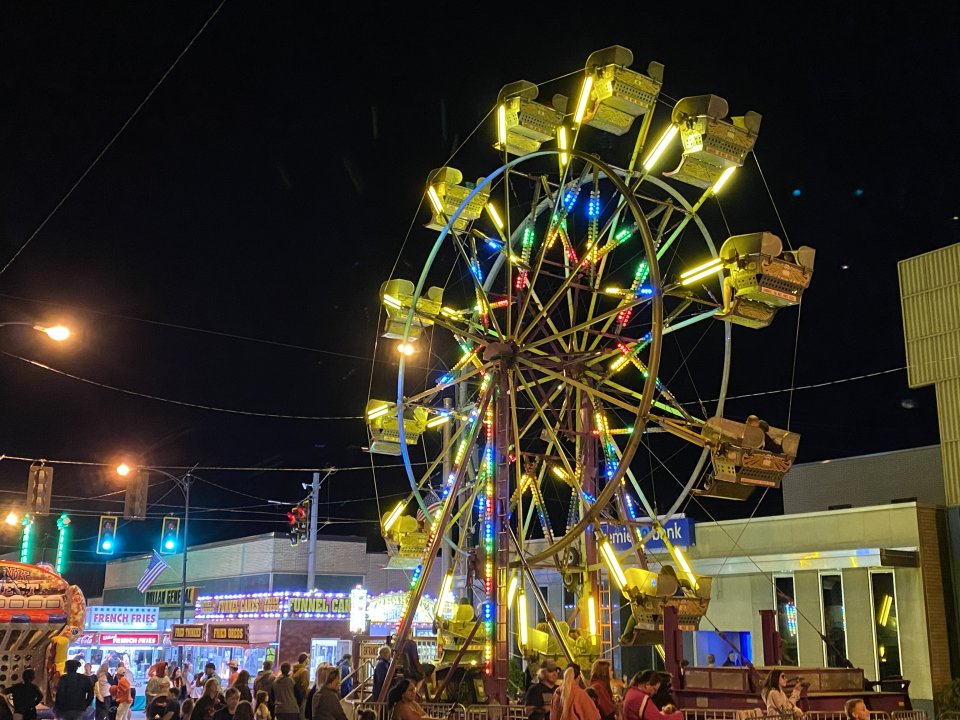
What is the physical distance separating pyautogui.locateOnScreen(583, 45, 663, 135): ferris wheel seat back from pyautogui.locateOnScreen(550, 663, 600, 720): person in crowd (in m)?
11.6

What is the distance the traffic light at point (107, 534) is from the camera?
28.5 metres

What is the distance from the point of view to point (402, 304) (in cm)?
2048

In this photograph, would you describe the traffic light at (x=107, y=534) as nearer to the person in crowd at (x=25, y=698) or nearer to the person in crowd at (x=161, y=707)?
the person in crowd at (x=161, y=707)

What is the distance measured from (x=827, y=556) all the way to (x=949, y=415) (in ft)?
14.3

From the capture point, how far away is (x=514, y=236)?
68.2 feet

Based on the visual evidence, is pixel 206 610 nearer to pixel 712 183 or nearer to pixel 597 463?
pixel 597 463

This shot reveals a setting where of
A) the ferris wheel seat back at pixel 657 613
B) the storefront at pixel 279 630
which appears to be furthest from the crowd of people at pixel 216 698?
the storefront at pixel 279 630

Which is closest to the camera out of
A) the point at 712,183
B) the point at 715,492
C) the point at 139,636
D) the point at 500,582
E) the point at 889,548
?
the point at 500,582

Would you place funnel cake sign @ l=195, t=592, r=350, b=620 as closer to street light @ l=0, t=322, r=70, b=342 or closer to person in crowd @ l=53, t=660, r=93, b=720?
person in crowd @ l=53, t=660, r=93, b=720

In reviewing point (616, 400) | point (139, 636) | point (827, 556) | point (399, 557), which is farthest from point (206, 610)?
point (616, 400)

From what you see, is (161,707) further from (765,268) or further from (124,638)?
(124,638)

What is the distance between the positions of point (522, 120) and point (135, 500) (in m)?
15.0

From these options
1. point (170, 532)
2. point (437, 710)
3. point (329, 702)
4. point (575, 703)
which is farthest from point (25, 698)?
point (170, 532)

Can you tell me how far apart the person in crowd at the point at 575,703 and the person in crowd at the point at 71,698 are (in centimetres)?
815
